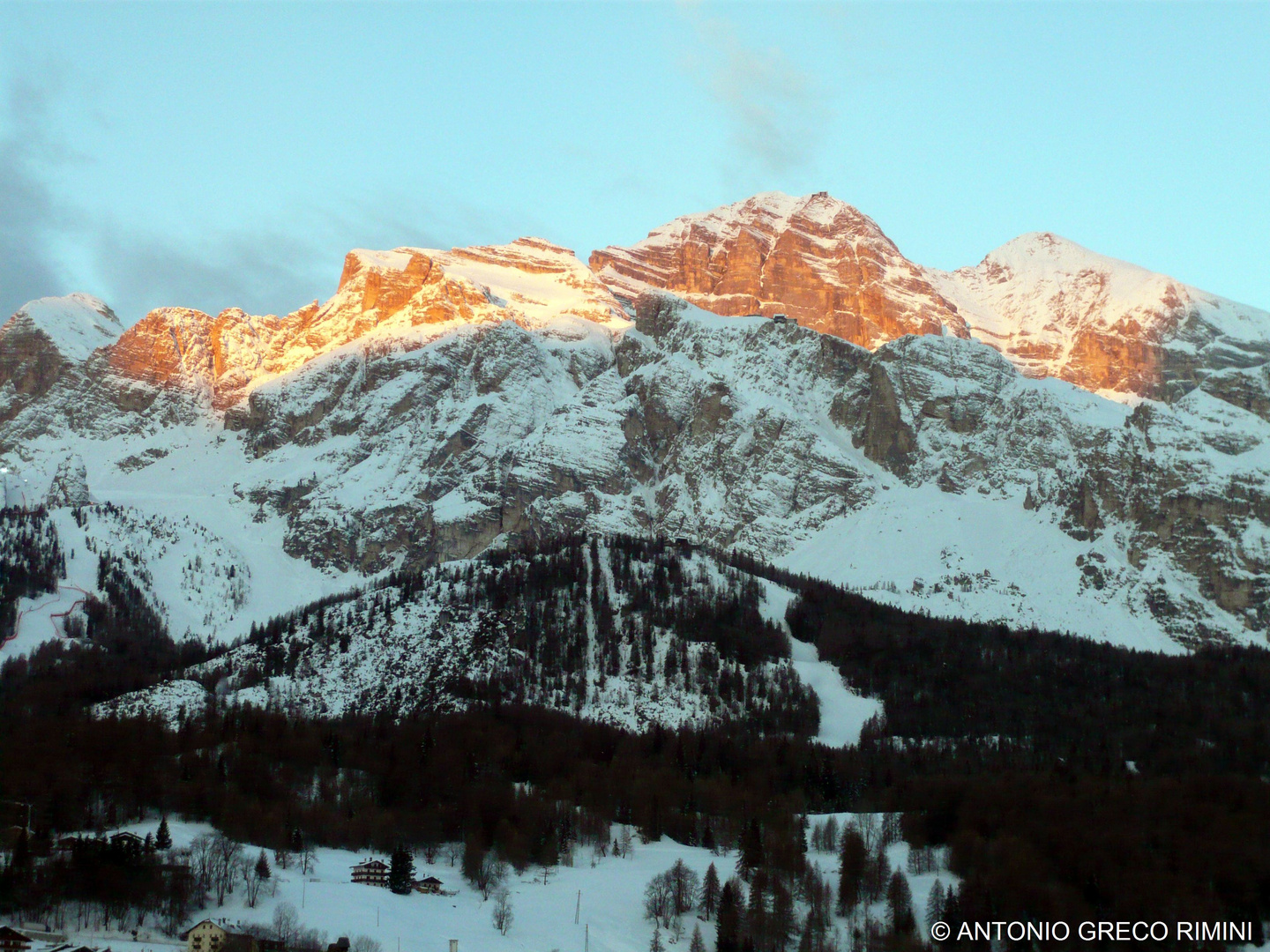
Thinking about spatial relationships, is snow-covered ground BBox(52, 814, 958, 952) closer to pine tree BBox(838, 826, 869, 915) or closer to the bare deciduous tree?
the bare deciduous tree

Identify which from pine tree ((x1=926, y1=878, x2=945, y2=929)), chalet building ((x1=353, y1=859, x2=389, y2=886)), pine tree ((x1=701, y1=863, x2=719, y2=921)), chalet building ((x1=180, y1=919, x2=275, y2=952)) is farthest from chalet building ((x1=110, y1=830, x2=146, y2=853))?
pine tree ((x1=926, y1=878, x2=945, y2=929))

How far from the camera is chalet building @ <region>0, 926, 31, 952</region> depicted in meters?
105

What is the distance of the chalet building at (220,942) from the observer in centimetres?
11094

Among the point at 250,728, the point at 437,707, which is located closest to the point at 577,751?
the point at 437,707

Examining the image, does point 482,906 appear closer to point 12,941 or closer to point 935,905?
point 935,905

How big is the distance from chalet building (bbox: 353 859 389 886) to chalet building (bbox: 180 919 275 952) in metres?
20.9

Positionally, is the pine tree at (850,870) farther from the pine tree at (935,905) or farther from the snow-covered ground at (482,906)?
the pine tree at (935,905)

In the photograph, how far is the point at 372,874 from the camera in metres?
134

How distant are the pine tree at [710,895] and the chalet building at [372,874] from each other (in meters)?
29.4

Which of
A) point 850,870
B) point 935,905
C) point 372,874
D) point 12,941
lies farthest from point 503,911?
point 12,941

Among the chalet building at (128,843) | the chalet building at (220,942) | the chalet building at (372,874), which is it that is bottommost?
the chalet building at (220,942)

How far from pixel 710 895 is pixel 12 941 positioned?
57.2 meters

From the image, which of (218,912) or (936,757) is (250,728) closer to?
(218,912)

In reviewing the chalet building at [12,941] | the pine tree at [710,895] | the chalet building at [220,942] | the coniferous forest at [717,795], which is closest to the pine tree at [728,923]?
the coniferous forest at [717,795]
